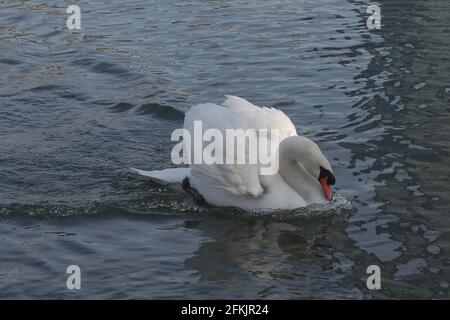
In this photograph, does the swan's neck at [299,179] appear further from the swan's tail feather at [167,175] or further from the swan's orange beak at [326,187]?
the swan's tail feather at [167,175]

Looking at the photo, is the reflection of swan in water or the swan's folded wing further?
the swan's folded wing

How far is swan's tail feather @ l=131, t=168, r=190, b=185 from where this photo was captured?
1002 centimetres

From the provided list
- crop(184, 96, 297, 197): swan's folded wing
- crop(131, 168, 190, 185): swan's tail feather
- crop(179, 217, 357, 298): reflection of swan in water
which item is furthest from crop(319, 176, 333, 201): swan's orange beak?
crop(131, 168, 190, 185): swan's tail feather

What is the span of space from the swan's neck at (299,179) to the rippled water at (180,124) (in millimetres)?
228

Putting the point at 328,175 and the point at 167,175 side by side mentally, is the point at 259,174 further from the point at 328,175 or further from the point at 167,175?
the point at 167,175

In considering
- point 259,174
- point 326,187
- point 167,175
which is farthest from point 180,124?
point 326,187

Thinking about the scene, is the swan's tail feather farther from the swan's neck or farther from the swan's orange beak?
the swan's orange beak

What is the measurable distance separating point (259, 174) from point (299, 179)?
15.8 inches

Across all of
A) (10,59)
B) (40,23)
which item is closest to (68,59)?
Answer: (10,59)

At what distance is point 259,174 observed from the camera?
9445 millimetres

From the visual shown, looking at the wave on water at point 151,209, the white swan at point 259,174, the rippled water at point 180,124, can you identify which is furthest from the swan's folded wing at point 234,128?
the rippled water at point 180,124

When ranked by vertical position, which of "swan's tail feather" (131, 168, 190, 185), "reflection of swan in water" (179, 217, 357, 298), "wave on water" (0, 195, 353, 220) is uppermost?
"swan's tail feather" (131, 168, 190, 185)

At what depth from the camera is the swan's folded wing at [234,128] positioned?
926cm

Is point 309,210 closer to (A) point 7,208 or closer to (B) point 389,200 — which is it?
(B) point 389,200
